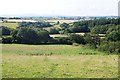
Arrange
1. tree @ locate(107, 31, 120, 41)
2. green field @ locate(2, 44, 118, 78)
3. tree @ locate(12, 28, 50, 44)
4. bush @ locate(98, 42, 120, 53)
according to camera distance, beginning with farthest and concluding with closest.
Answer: tree @ locate(12, 28, 50, 44)
tree @ locate(107, 31, 120, 41)
bush @ locate(98, 42, 120, 53)
green field @ locate(2, 44, 118, 78)

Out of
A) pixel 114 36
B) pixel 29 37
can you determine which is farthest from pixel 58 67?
pixel 29 37

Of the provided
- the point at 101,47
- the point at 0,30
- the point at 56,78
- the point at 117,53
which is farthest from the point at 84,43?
the point at 56,78

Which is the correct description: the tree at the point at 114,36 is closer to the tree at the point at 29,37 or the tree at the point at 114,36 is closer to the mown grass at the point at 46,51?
the mown grass at the point at 46,51

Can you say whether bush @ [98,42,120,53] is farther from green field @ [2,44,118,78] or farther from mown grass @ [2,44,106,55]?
green field @ [2,44,118,78]

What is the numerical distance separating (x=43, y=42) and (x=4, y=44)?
8567 mm

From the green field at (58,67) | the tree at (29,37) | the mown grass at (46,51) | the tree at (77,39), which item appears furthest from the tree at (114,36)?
the green field at (58,67)

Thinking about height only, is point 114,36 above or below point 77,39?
above

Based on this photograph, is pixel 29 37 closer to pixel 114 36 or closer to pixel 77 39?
pixel 77 39

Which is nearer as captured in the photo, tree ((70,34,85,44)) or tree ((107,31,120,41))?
tree ((107,31,120,41))

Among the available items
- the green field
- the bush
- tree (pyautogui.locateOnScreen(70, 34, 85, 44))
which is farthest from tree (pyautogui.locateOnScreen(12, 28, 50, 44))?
the green field

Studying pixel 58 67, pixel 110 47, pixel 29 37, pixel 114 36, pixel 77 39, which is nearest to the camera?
pixel 58 67

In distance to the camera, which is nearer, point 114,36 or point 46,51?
point 46,51

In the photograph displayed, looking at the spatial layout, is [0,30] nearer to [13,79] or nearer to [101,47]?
[101,47]

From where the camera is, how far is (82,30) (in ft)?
244
